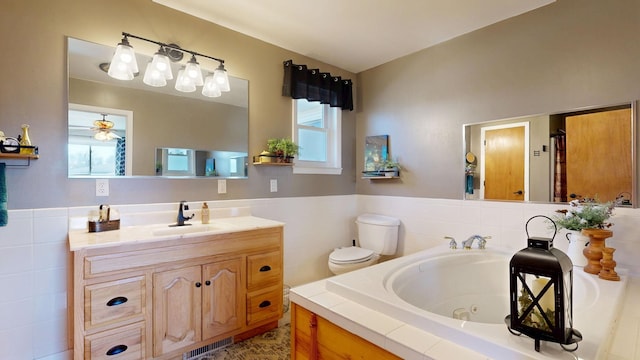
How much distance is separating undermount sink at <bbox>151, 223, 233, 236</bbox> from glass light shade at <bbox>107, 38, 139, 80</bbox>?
3.41ft

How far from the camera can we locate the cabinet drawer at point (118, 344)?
1.57 m

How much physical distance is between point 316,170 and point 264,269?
1271 mm

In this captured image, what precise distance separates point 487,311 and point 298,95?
234cm

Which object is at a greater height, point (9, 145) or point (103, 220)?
point (9, 145)

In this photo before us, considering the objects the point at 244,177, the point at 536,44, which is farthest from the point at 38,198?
the point at 536,44

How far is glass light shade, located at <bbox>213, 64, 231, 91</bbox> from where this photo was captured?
2404 mm

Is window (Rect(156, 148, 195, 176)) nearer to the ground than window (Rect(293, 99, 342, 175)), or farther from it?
nearer to the ground

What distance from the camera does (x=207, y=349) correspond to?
79.2 inches

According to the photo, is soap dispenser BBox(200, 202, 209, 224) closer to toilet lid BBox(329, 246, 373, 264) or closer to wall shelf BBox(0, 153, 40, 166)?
wall shelf BBox(0, 153, 40, 166)

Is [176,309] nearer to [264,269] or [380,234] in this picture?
[264,269]

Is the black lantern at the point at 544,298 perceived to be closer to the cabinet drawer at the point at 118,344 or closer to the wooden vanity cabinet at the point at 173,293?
the wooden vanity cabinet at the point at 173,293

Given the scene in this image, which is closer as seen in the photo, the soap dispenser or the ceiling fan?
the ceiling fan

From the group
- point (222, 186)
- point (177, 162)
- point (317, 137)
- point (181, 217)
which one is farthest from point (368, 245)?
point (177, 162)

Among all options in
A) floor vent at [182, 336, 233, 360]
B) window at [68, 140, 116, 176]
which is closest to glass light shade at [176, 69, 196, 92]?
window at [68, 140, 116, 176]
